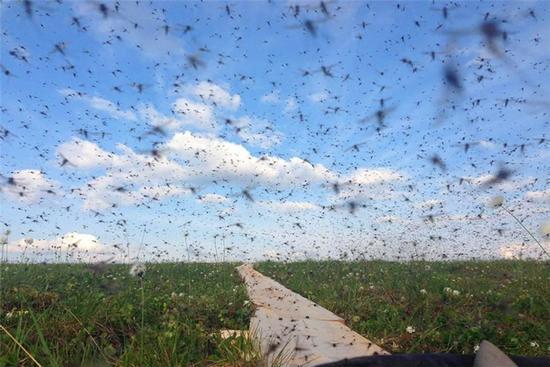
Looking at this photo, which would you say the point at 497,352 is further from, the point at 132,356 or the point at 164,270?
the point at 164,270

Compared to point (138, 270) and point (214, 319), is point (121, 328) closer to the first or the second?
point (214, 319)

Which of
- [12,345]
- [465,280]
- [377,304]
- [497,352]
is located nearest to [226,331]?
[12,345]

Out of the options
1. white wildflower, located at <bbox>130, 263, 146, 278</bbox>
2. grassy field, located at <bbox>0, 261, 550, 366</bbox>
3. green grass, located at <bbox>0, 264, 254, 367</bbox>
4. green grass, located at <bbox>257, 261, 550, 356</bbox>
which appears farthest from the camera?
green grass, located at <bbox>257, 261, 550, 356</bbox>

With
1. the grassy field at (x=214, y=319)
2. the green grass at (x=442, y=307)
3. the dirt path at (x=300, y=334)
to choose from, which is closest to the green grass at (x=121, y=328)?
the grassy field at (x=214, y=319)

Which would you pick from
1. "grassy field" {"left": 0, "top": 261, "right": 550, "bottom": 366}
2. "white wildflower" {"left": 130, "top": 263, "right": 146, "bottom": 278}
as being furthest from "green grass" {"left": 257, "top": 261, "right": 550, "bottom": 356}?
"white wildflower" {"left": 130, "top": 263, "right": 146, "bottom": 278}

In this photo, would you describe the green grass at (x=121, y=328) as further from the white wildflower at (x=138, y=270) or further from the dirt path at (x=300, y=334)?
the dirt path at (x=300, y=334)

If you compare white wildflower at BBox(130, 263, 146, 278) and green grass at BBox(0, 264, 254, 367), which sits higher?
white wildflower at BBox(130, 263, 146, 278)

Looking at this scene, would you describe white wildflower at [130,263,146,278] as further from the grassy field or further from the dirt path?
the dirt path
